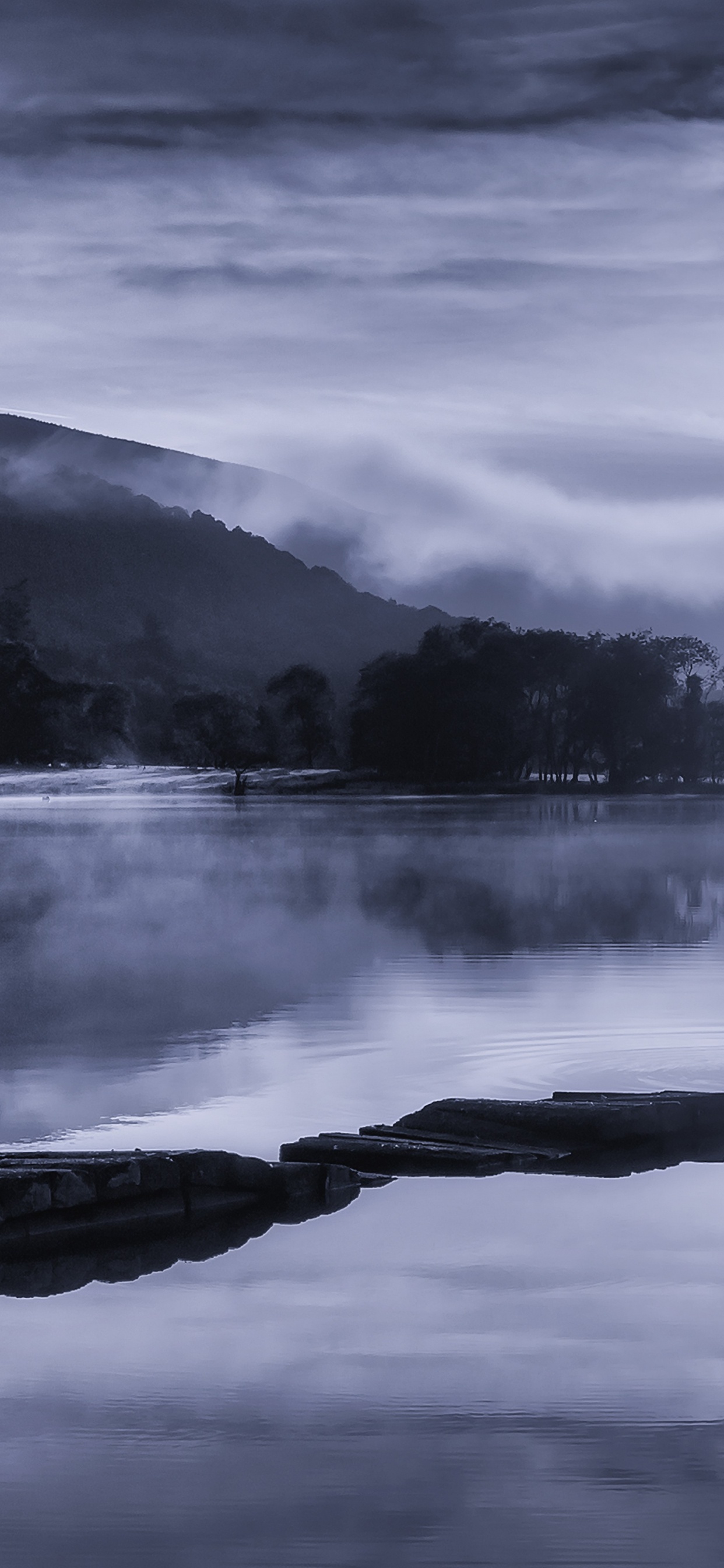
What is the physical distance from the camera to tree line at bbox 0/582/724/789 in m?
159

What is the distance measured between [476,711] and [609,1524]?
15337cm

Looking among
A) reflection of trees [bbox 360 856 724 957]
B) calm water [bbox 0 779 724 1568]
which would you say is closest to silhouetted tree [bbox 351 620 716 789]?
reflection of trees [bbox 360 856 724 957]

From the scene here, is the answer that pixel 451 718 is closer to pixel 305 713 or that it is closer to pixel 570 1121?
pixel 305 713

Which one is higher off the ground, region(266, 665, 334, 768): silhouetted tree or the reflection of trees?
region(266, 665, 334, 768): silhouetted tree

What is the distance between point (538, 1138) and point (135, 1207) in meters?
3.08

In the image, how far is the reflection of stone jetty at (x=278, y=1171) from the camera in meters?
9.18

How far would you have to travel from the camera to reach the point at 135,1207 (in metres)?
9.74

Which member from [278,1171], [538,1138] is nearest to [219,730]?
[538,1138]

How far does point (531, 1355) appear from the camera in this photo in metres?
7.85

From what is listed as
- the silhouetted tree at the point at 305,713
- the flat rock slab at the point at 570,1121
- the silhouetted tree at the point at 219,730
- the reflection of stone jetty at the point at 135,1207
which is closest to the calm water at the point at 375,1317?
the reflection of stone jetty at the point at 135,1207

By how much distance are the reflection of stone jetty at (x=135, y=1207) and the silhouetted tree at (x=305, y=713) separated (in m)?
155

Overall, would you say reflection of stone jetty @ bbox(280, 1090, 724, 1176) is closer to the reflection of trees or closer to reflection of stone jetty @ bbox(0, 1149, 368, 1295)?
reflection of stone jetty @ bbox(0, 1149, 368, 1295)

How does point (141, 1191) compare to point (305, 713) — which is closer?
point (141, 1191)

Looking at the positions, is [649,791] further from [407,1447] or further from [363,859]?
[407,1447]
